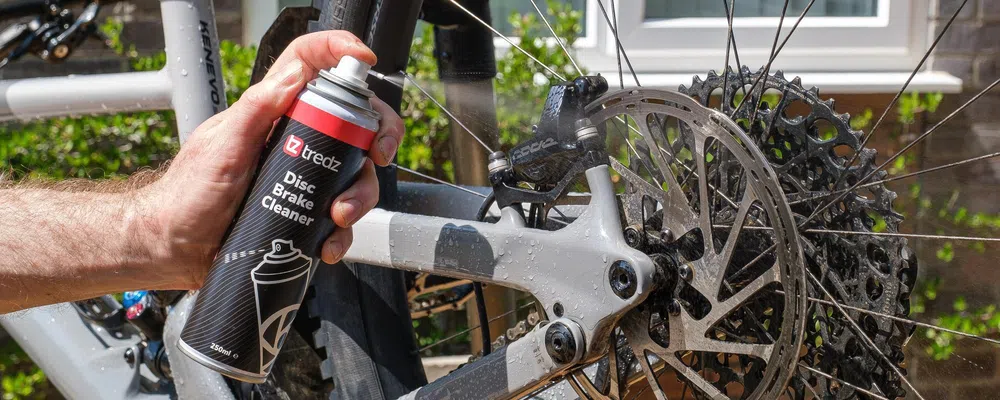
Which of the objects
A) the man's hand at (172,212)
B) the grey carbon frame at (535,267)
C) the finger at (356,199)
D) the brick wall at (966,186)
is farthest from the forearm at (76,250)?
the brick wall at (966,186)

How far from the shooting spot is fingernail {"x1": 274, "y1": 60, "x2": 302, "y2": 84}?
1021mm

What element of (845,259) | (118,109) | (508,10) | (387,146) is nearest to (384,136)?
(387,146)

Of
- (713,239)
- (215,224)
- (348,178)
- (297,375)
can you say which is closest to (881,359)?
(713,239)

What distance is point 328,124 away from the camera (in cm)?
99

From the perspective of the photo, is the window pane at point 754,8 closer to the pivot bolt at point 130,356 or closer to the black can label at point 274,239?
the pivot bolt at point 130,356

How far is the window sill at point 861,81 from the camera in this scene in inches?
107

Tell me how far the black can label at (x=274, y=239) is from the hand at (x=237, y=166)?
0.8 inches

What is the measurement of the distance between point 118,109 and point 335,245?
73 centimetres

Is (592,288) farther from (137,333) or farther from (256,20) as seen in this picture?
(256,20)

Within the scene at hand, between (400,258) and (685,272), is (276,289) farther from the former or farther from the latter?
(685,272)

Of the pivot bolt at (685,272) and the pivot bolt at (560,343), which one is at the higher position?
the pivot bolt at (685,272)

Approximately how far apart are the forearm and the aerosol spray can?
0.35 feet

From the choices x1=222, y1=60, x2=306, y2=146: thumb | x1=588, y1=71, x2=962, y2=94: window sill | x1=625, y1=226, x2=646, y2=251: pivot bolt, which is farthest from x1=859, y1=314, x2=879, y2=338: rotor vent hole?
x1=588, y1=71, x2=962, y2=94: window sill

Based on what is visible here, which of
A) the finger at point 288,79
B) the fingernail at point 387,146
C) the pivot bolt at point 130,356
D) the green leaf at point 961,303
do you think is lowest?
the green leaf at point 961,303
